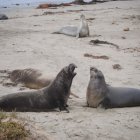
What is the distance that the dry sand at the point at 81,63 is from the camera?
5.45 metres

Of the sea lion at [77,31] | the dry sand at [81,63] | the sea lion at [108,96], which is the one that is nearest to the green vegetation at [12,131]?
the dry sand at [81,63]

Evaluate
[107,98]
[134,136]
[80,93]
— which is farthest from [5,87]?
[134,136]

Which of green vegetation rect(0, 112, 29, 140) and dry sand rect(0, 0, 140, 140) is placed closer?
green vegetation rect(0, 112, 29, 140)

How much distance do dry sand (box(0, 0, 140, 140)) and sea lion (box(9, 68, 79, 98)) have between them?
1.27ft

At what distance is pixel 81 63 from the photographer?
10180 mm

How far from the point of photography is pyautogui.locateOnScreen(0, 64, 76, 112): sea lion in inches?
260

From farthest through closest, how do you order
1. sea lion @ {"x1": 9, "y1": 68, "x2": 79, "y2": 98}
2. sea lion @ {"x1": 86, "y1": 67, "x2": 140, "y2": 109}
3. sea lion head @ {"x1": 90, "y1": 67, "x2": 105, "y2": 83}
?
sea lion @ {"x1": 9, "y1": 68, "x2": 79, "y2": 98}, sea lion head @ {"x1": 90, "y1": 67, "x2": 105, "y2": 83}, sea lion @ {"x1": 86, "y1": 67, "x2": 140, "y2": 109}

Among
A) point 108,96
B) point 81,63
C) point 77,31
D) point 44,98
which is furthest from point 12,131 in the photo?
point 77,31

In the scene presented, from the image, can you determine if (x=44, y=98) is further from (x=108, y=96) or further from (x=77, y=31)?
(x=77, y=31)

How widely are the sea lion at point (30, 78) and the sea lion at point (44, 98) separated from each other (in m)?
1.25

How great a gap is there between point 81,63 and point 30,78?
2049 mm

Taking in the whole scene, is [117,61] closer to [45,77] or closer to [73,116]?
[45,77]

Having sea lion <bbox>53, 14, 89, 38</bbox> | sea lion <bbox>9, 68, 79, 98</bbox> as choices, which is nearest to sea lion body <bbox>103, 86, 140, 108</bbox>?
sea lion <bbox>9, 68, 79, 98</bbox>

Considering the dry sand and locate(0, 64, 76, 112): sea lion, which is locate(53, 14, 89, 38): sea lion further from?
locate(0, 64, 76, 112): sea lion
